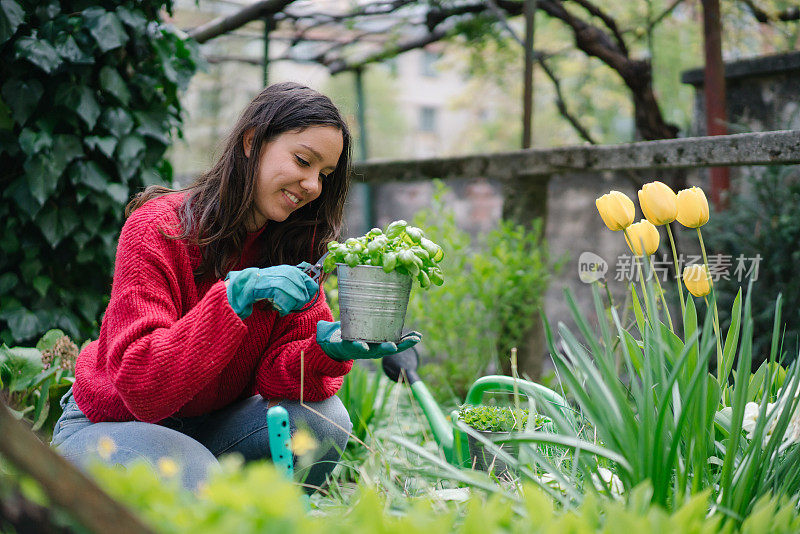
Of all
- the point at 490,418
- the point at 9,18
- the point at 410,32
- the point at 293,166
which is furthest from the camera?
the point at 410,32

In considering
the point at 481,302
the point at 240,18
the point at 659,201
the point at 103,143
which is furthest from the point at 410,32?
the point at 659,201

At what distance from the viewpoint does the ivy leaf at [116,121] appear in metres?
2.50

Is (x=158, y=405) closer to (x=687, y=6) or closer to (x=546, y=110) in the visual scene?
(x=687, y=6)

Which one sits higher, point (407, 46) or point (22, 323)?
point (407, 46)

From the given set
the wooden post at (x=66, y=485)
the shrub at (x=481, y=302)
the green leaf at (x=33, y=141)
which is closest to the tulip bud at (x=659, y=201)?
the wooden post at (x=66, y=485)

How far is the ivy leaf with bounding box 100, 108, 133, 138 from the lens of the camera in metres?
2.50

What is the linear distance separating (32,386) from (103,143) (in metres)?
0.88

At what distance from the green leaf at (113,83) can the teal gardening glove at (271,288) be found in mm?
1391

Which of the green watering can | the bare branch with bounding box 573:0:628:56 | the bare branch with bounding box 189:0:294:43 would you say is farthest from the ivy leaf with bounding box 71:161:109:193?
the bare branch with bounding box 573:0:628:56

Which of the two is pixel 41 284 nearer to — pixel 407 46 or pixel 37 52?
pixel 37 52

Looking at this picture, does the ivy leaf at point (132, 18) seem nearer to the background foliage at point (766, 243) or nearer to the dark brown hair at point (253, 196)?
the dark brown hair at point (253, 196)

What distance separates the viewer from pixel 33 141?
7.64ft

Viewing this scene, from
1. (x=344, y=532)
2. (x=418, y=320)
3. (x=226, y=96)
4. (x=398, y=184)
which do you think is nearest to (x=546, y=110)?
(x=226, y=96)

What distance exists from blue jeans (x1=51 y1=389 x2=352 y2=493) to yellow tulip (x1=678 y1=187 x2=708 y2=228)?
891 millimetres
